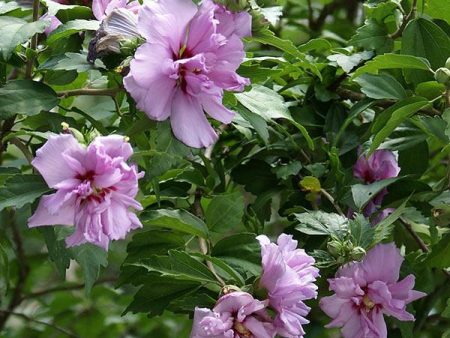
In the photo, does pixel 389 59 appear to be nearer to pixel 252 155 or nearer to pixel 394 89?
pixel 394 89

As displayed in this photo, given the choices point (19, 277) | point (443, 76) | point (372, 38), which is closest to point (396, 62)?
point (443, 76)

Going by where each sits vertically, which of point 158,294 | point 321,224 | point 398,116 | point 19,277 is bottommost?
point 19,277

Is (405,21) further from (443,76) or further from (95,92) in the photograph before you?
(95,92)

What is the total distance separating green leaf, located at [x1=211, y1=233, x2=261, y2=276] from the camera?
926 mm

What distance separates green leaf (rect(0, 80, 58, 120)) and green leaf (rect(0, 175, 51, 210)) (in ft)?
0.29

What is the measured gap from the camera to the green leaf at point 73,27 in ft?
2.79

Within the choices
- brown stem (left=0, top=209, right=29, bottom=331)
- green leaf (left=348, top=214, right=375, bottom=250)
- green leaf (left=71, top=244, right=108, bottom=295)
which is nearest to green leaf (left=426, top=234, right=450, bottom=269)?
green leaf (left=348, top=214, right=375, bottom=250)

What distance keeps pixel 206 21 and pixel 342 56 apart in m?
0.32

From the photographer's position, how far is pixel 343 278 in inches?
35.2

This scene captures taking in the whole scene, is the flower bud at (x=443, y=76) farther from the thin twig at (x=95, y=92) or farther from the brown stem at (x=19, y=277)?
the brown stem at (x=19, y=277)

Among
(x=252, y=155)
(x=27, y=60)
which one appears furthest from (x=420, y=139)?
(x=27, y=60)

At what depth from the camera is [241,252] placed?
942 millimetres

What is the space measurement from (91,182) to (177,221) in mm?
191

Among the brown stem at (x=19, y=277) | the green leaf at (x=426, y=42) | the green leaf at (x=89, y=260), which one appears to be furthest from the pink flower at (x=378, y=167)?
the brown stem at (x=19, y=277)
